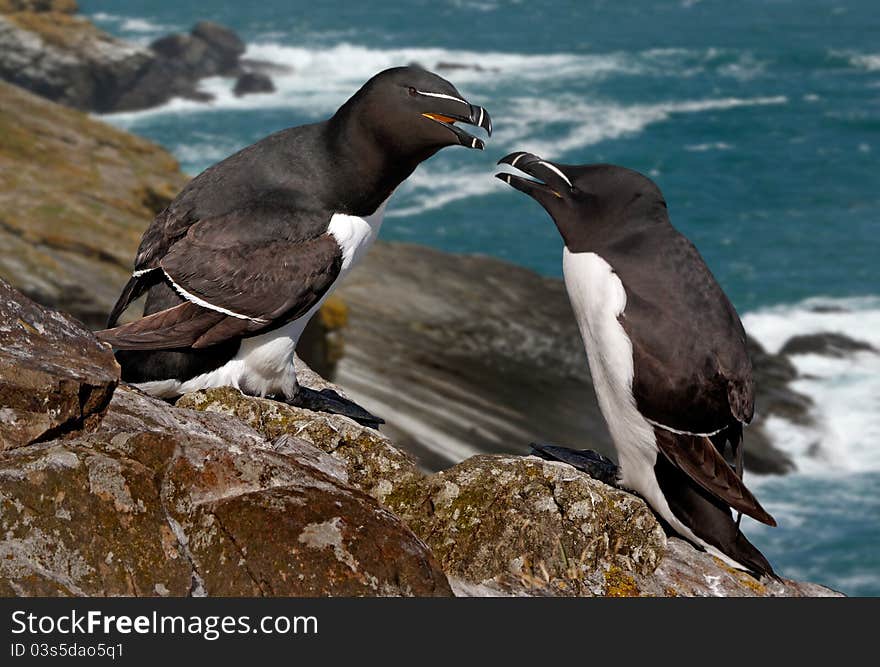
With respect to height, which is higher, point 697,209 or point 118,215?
point 118,215

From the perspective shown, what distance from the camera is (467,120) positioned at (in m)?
7.70

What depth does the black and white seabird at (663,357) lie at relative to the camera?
23.3 feet

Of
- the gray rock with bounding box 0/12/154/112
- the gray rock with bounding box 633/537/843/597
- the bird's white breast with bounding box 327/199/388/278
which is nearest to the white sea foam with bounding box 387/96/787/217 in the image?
the gray rock with bounding box 0/12/154/112

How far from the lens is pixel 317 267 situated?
7.68m

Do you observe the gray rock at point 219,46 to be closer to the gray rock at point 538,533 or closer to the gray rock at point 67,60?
the gray rock at point 67,60

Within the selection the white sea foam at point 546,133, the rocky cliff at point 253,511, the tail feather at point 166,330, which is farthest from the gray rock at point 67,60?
the rocky cliff at point 253,511

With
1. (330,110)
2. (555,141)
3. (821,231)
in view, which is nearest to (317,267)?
(821,231)

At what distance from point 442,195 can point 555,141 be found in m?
8.89

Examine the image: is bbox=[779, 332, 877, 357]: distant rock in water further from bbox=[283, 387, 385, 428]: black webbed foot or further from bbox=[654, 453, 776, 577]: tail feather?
bbox=[654, 453, 776, 577]: tail feather

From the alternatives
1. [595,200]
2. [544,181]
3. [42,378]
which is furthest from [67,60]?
[42,378]

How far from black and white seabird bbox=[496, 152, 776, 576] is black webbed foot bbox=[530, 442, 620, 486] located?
0.34ft

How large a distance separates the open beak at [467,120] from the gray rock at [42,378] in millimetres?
2629

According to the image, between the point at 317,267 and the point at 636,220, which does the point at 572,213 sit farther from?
the point at 317,267

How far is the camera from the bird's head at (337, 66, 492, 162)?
7773 millimetres
